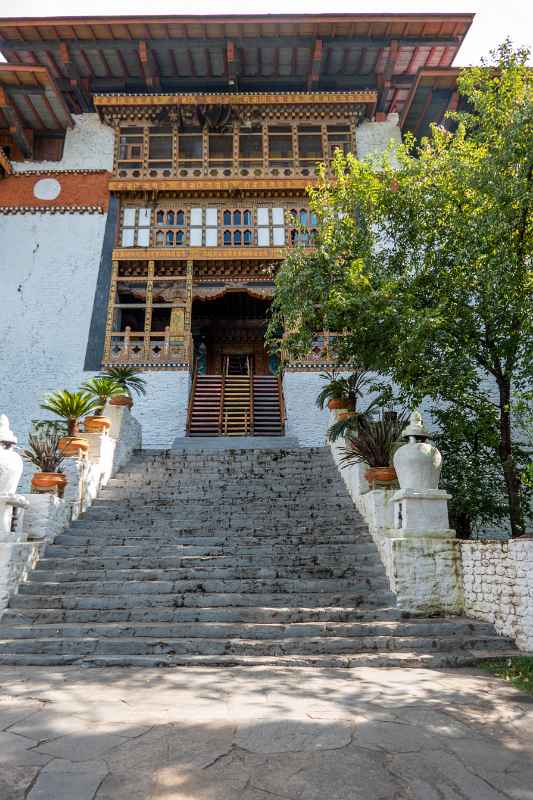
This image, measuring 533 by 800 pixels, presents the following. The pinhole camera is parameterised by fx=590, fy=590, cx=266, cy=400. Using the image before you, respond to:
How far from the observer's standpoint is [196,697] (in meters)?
4.11

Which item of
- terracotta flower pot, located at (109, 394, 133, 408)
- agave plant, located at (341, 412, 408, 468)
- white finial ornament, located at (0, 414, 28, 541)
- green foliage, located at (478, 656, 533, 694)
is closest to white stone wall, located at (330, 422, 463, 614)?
green foliage, located at (478, 656, 533, 694)

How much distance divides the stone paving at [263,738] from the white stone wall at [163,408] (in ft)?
33.9

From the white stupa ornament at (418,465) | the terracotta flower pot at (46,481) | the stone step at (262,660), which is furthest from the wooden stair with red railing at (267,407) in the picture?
the stone step at (262,660)

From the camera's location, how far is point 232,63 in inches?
690

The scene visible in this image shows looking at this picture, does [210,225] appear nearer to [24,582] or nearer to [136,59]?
[136,59]

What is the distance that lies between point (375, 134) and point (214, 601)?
16732 millimetres

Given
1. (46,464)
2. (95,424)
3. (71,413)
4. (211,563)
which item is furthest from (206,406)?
(211,563)

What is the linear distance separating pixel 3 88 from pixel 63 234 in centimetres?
449

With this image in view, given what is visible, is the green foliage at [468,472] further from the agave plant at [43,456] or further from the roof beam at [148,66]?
the roof beam at [148,66]

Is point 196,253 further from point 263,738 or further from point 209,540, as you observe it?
point 263,738

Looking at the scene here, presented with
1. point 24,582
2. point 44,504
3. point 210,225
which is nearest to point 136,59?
point 210,225

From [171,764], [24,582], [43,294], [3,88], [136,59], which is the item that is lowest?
[171,764]

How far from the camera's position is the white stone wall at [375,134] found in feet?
60.6

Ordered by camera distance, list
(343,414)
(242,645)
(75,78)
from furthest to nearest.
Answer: (75,78)
(343,414)
(242,645)
